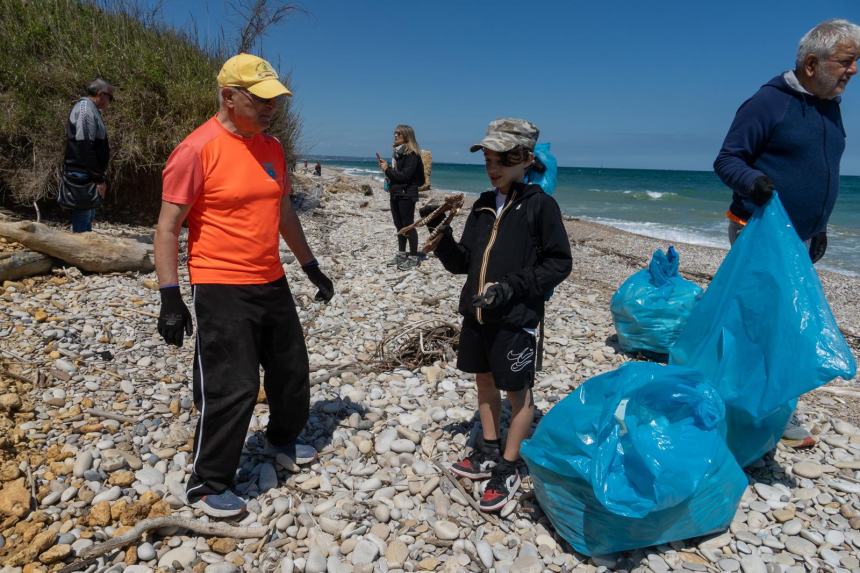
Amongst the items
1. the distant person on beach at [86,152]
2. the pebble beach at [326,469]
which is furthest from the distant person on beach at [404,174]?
the distant person on beach at [86,152]

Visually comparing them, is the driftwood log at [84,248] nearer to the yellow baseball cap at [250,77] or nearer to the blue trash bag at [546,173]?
the yellow baseball cap at [250,77]

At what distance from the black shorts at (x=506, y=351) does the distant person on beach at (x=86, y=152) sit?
513 centimetres

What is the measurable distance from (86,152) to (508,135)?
17.2 ft

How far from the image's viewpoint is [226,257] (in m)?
2.50

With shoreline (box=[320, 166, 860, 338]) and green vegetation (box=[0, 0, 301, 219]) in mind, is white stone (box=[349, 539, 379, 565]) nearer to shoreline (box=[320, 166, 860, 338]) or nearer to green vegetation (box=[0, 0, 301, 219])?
shoreline (box=[320, 166, 860, 338])

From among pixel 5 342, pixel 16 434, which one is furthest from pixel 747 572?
pixel 5 342

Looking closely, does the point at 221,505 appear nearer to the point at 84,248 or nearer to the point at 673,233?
the point at 84,248

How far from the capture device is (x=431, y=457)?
320cm

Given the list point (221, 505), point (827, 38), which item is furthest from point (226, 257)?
point (827, 38)

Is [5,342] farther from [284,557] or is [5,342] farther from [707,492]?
[707,492]

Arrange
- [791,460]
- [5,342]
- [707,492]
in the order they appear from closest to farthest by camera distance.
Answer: [707,492] < [791,460] < [5,342]

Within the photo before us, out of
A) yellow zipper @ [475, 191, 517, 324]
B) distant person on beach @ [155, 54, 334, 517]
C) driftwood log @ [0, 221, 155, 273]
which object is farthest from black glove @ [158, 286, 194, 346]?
driftwood log @ [0, 221, 155, 273]

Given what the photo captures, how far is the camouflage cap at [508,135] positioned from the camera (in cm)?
247

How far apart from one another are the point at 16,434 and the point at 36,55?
757 cm
